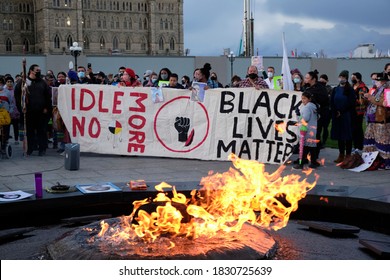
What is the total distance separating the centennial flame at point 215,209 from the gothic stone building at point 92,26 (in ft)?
299

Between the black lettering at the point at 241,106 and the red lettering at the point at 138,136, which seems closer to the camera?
the black lettering at the point at 241,106

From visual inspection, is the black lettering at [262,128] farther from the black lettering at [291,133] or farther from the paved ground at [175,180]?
the paved ground at [175,180]

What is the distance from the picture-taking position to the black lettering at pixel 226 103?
10.4 metres

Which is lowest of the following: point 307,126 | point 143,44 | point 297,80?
point 307,126

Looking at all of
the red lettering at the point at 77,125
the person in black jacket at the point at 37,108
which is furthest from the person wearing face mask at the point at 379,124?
the person in black jacket at the point at 37,108

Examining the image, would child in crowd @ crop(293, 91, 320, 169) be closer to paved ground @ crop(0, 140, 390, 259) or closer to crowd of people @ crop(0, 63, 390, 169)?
crowd of people @ crop(0, 63, 390, 169)

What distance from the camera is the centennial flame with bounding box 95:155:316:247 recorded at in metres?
4.30

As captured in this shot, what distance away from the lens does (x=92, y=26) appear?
103 meters

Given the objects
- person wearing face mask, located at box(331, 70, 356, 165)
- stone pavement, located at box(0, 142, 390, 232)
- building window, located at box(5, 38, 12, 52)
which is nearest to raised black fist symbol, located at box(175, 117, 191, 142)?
stone pavement, located at box(0, 142, 390, 232)

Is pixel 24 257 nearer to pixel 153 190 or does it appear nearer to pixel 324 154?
pixel 153 190

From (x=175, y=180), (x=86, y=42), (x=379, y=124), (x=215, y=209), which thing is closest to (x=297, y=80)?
(x=379, y=124)

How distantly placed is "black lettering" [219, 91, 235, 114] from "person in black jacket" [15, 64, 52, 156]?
377 centimetres

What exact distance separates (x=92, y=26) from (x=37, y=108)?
311 ft

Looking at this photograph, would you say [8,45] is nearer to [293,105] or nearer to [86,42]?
[86,42]
